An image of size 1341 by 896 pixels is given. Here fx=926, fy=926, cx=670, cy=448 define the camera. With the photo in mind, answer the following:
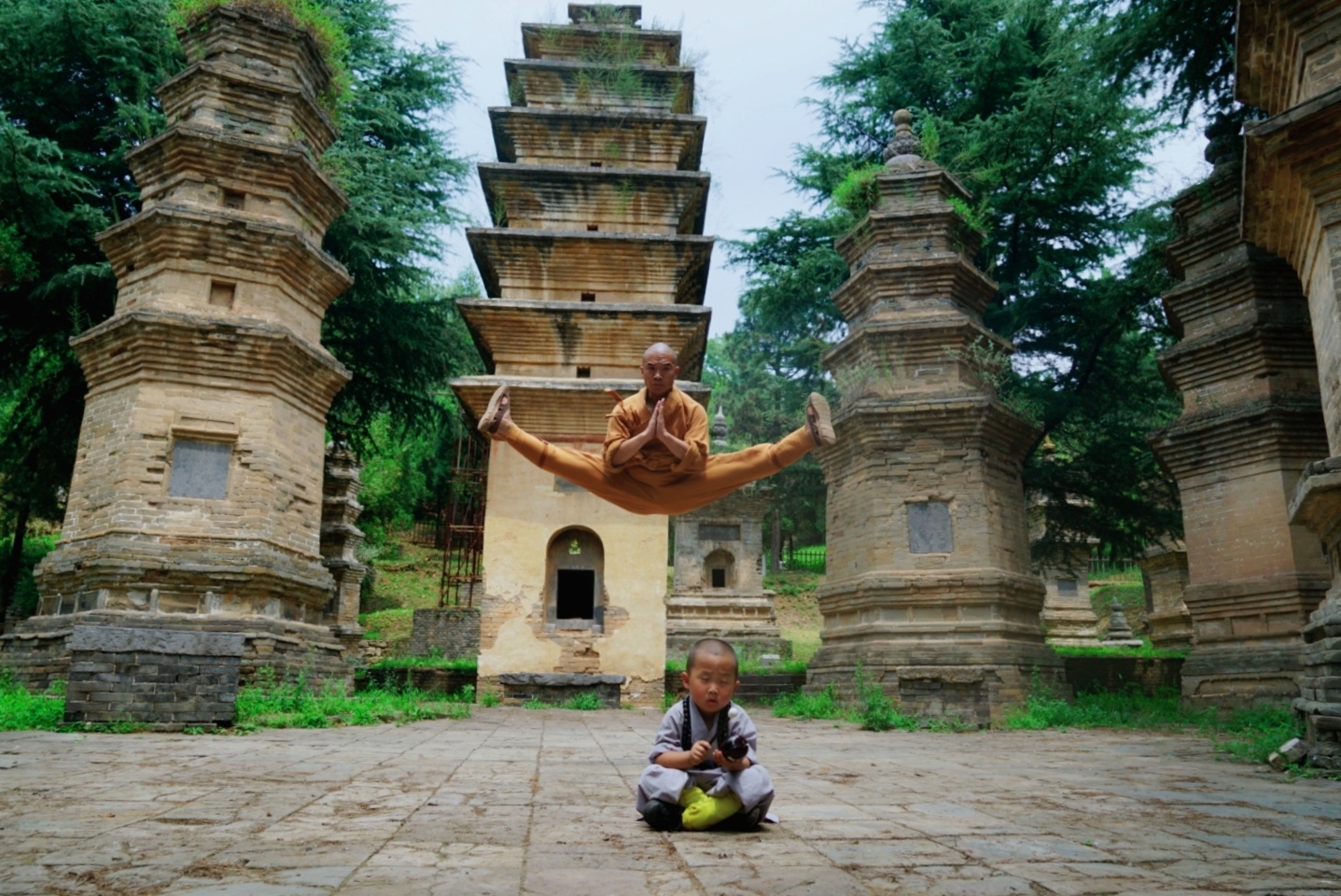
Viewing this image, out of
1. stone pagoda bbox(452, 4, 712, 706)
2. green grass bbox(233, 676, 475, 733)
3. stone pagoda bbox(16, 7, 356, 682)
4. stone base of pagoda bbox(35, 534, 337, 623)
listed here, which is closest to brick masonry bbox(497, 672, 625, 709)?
stone pagoda bbox(452, 4, 712, 706)

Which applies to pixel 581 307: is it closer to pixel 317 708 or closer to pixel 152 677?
pixel 317 708

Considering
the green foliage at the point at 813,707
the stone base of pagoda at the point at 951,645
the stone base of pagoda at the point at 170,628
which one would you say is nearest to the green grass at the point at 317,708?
the stone base of pagoda at the point at 170,628

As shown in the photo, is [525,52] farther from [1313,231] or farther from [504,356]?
[1313,231]

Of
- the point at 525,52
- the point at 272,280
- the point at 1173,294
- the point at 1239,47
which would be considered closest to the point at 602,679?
the point at 272,280

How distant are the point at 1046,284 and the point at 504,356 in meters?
10.8

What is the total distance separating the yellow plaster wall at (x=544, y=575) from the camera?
587 inches

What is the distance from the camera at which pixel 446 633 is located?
24250mm

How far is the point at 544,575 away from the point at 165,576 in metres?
5.52

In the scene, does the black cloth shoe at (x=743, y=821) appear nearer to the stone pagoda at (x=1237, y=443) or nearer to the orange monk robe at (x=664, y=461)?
the orange monk robe at (x=664, y=461)

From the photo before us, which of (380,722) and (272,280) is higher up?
(272,280)

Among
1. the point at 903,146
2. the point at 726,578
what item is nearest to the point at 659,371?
the point at 903,146

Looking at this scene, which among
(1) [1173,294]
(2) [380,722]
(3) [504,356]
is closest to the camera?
(2) [380,722]

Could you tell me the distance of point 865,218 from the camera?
50.8 feet

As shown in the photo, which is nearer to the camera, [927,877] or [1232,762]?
[927,877]
